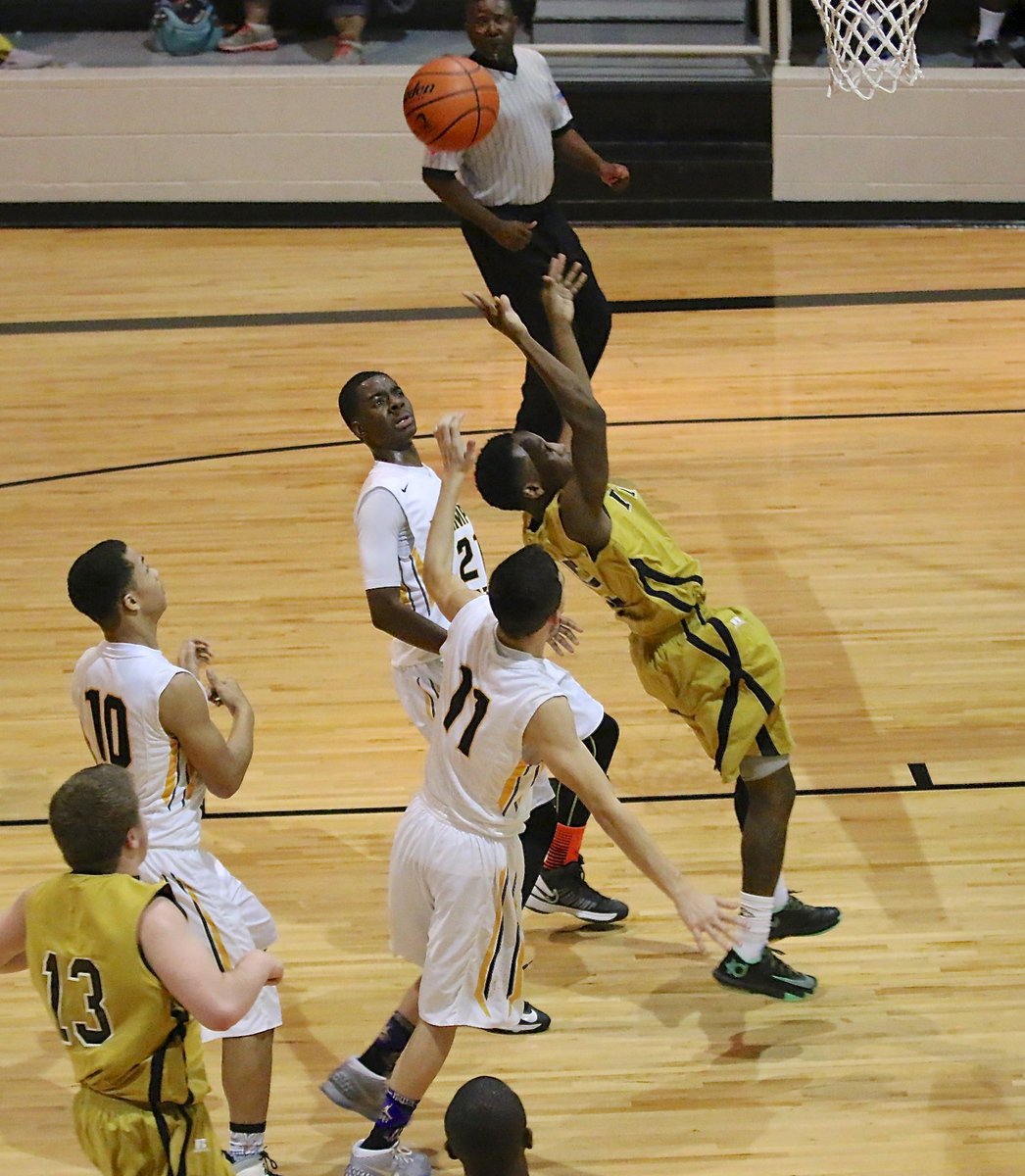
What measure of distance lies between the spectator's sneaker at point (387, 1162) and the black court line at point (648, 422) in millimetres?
4787

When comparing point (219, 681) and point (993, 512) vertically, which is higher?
point (219, 681)

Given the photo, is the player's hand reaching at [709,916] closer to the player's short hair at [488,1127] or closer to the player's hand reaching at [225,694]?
the player's short hair at [488,1127]

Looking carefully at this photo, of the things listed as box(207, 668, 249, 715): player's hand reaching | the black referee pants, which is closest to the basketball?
the black referee pants

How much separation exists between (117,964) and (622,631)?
3712mm

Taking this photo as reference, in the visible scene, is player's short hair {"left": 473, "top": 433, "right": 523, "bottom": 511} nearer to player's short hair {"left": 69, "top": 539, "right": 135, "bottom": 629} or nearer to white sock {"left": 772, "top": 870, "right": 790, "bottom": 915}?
player's short hair {"left": 69, "top": 539, "right": 135, "bottom": 629}

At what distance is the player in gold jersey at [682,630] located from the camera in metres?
4.18

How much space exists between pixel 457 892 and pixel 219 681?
71 cm

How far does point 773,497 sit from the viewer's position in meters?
7.36

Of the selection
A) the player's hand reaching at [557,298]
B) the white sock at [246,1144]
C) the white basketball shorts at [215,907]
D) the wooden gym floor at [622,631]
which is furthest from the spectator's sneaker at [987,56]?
the white sock at [246,1144]

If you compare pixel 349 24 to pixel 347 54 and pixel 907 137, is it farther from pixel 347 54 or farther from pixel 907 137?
pixel 907 137

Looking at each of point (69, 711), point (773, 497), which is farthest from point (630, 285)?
point (69, 711)

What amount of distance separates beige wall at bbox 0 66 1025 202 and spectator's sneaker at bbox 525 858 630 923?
805cm

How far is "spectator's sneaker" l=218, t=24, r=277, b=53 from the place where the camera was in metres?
12.5

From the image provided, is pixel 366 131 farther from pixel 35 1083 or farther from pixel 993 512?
pixel 35 1083
